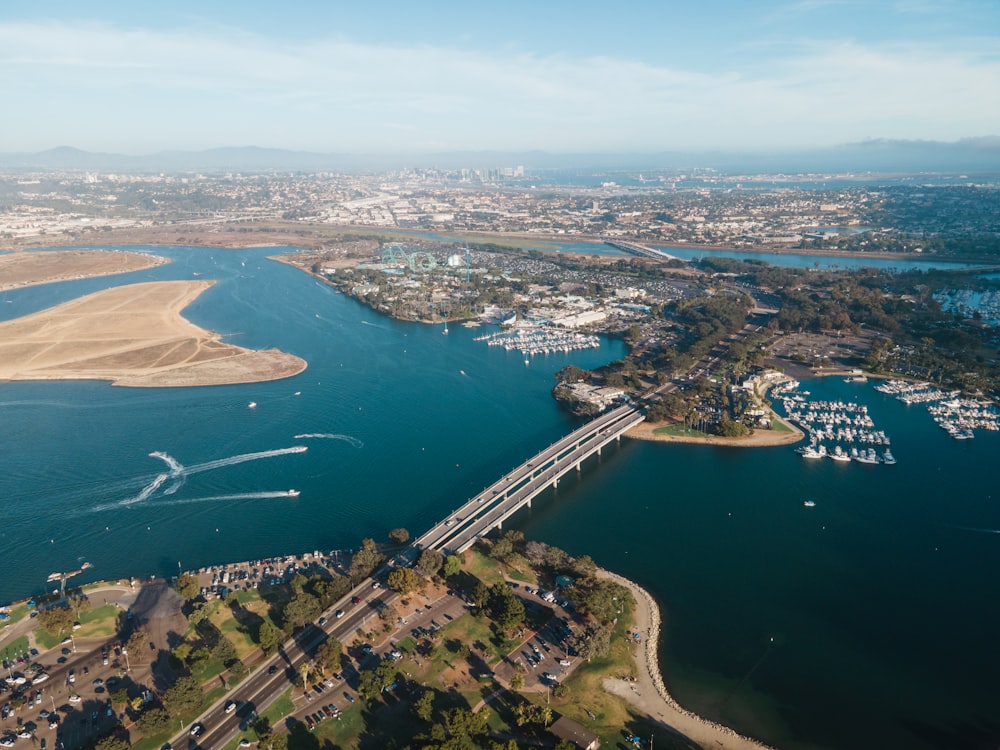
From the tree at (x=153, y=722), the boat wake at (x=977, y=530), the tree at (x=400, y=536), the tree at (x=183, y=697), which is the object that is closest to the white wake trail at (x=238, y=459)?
the tree at (x=400, y=536)

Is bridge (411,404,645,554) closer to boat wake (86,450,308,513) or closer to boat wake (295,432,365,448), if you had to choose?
boat wake (86,450,308,513)

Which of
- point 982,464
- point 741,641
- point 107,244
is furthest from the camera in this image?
point 107,244

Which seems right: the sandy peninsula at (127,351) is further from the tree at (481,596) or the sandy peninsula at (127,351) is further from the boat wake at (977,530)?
the boat wake at (977,530)

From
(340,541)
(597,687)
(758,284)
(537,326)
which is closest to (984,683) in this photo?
(597,687)

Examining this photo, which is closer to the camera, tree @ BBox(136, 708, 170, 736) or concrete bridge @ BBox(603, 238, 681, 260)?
tree @ BBox(136, 708, 170, 736)

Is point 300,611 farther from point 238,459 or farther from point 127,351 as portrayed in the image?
point 127,351

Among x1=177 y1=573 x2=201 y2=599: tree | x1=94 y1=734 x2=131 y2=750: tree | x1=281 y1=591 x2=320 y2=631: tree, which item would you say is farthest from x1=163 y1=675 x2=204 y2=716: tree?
x1=177 y1=573 x2=201 y2=599: tree

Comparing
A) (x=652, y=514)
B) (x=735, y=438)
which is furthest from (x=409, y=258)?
(x=652, y=514)

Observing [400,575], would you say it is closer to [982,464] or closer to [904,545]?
[904,545]
